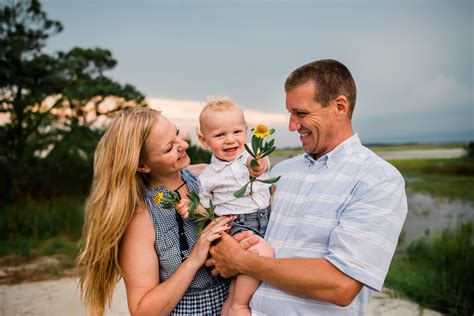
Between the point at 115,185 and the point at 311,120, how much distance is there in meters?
1.07

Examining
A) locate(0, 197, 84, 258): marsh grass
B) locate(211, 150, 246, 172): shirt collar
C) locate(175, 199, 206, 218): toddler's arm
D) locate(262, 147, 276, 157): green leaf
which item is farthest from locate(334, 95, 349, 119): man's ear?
locate(0, 197, 84, 258): marsh grass

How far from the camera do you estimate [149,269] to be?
2.57 metres

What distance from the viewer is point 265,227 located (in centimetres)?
272

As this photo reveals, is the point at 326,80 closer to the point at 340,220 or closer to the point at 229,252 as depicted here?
the point at 340,220

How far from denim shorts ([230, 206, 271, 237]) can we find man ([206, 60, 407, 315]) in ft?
0.23

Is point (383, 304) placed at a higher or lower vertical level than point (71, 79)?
lower

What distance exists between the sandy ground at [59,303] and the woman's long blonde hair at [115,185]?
413 cm

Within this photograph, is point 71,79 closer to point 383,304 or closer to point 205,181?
point 383,304

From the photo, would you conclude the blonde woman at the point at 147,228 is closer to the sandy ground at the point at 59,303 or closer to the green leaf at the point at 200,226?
the green leaf at the point at 200,226

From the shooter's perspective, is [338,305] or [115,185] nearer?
[338,305]

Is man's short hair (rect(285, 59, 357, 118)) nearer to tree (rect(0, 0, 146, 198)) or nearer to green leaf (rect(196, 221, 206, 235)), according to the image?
green leaf (rect(196, 221, 206, 235))

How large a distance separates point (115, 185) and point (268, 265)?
893 millimetres

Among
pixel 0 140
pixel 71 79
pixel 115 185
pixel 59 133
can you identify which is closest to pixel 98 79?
pixel 71 79

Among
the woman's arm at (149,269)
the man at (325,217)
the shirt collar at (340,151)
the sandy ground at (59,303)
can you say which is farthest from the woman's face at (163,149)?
the sandy ground at (59,303)
